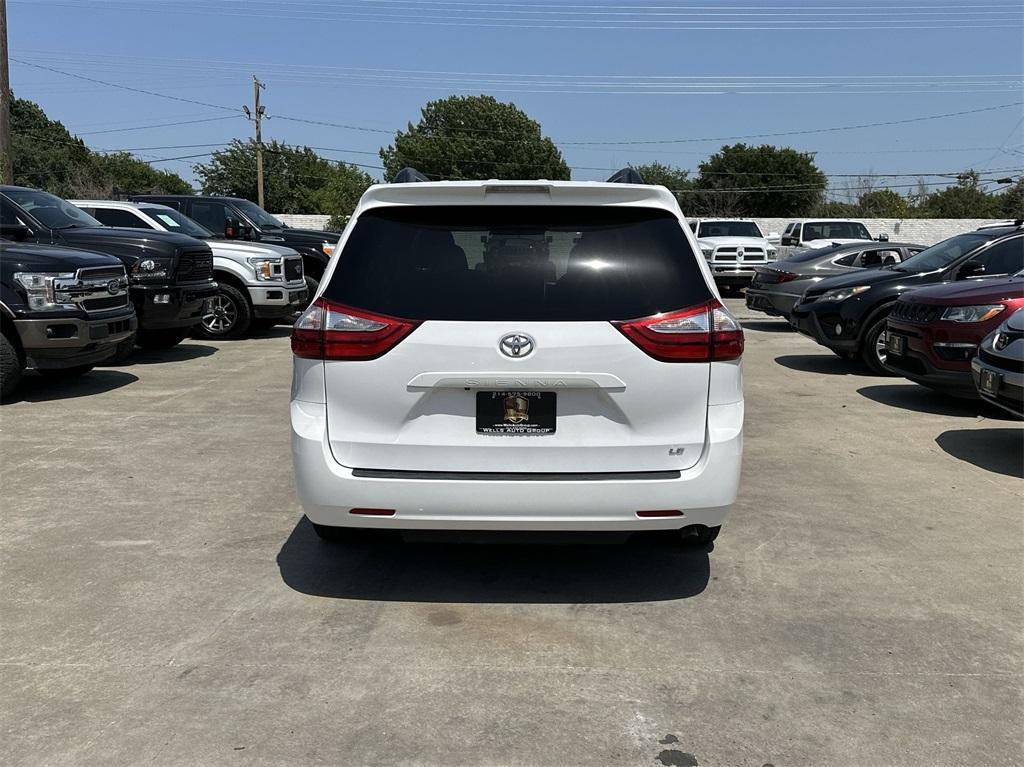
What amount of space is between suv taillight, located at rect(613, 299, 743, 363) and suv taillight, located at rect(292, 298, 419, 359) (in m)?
0.90

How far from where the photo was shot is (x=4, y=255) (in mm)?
8719

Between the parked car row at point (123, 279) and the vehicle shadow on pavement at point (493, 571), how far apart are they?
4816 mm

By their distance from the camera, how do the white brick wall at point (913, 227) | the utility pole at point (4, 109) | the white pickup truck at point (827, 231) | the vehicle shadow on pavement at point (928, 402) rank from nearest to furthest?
the vehicle shadow on pavement at point (928, 402), the utility pole at point (4, 109), the white pickup truck at point (827, 231), the white brick wall at point (913, 227)

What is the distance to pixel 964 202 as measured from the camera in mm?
63562

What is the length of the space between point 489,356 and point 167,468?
142 inches

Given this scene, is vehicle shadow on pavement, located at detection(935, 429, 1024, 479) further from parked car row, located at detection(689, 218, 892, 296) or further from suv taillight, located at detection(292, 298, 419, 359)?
parked car row, located at detection(689, 218, 892, 296)

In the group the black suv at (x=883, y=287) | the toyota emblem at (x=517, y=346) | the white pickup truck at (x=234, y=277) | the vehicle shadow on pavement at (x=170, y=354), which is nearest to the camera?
the toyota emblem at (x=517, y=346)

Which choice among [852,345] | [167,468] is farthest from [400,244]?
[852,345]

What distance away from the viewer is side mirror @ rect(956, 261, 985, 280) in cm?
1094

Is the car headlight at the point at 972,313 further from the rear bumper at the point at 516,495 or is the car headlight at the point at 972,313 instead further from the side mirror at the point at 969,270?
the rear bumper at the point at 516,495

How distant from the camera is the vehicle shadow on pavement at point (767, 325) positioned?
664 inches

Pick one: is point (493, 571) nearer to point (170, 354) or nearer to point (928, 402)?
point (928, 402)

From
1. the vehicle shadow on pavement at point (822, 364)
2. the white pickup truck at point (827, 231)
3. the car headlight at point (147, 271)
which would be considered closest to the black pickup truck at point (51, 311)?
the car headlight at point (147, 271)

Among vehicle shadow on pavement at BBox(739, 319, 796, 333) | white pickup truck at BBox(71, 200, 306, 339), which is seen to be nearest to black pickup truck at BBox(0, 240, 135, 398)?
white pickup truck at BBox(71, 200, 306, 339)
